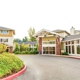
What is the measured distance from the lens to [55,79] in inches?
275

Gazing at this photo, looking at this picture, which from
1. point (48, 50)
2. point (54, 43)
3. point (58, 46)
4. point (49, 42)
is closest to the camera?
point (58, 46)

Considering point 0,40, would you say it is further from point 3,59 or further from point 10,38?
point 3,59

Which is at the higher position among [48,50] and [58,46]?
[58,46]

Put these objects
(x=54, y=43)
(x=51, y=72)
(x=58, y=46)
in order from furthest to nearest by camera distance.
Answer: (x=54, y=43) → (x=58, y=46) → (x=51, y=72)

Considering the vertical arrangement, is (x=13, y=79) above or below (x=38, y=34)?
below

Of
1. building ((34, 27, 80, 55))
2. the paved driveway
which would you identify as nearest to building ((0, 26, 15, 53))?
building ((34, 27, 80, 55))

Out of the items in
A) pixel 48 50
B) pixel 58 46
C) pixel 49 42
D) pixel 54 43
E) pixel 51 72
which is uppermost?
pixel 49 42

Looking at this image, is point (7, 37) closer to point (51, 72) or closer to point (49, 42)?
point (49, 42)

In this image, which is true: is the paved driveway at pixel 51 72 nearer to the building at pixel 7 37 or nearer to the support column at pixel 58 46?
the support column at pixel 58 46

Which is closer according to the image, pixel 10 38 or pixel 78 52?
pixel 78 52

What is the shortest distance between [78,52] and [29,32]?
35500 millimetres

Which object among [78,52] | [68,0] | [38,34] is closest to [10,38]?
[38,34]

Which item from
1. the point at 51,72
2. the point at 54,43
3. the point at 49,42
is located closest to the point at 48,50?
the point at 49,42

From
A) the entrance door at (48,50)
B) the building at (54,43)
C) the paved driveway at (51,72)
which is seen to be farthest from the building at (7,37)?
the paved driveway at (51,72)
